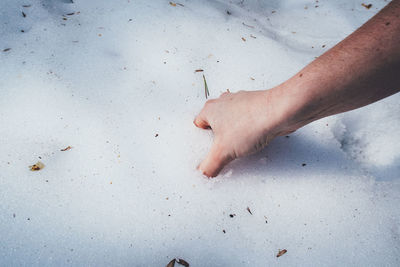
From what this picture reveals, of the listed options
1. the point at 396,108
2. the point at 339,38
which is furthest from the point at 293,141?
the point at 339,38

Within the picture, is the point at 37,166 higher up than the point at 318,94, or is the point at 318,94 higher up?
the point at 318,94

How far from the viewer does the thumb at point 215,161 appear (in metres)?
0.83

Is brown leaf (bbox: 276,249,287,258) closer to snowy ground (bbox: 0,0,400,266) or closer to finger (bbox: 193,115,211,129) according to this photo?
snowy ground (bbox: 0,0,400,266)

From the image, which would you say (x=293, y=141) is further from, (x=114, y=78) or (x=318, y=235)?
(x=114, y=78)

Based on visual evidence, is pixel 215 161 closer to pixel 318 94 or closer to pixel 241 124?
pixel 241 124

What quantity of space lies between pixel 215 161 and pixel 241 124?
0.52ft

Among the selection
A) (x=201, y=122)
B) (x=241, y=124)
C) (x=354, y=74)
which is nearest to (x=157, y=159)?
(x=201, y=122)

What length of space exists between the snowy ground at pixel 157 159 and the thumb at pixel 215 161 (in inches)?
1.9

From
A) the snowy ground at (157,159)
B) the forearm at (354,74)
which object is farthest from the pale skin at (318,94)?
the snowy ground at (157,159)

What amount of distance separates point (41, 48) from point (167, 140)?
0.68m

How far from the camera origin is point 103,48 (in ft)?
3.56

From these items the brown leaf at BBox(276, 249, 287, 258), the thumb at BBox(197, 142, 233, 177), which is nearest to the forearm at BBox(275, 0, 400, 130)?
the thumb at BBox(197, 142, 233, 177)

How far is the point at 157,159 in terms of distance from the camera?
0.92m

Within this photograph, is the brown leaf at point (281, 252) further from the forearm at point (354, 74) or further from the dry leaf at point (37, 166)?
the dry leaf at point (37, 166)
